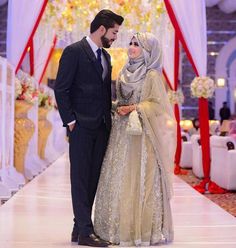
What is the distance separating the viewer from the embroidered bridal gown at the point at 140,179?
4.14 metres

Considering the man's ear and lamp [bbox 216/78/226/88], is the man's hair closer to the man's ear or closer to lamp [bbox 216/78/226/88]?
the man's ear

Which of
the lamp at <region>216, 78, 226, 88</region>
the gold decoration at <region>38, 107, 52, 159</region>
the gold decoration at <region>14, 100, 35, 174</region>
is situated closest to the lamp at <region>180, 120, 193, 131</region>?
the lamp at <region>216, 78, 226, 88</region>

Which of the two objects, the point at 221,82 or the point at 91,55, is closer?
the point at 91,55

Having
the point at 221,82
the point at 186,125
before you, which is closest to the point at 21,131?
the point at 186,125

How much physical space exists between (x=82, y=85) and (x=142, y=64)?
469 mm

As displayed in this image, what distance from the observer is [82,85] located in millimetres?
4023

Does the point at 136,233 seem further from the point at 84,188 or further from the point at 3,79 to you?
the point at 3,79

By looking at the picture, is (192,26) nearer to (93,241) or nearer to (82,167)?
(82,167)

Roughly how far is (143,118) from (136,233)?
0.76 m

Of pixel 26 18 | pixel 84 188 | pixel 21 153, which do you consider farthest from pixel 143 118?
pixel 21 153

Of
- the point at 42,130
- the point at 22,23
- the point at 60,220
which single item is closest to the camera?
the point at 60,220

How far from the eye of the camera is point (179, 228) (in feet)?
16.2

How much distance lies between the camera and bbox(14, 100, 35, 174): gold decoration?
A: 8.38m

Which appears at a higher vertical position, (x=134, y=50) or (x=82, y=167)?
(x=134, y=50)
